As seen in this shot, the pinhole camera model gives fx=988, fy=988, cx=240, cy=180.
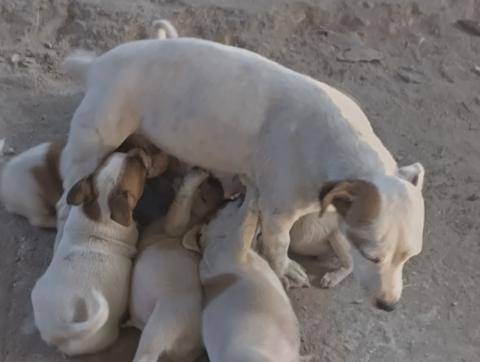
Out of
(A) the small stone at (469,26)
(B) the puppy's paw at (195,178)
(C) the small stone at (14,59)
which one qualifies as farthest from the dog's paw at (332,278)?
(A) the small stone at (469,26)

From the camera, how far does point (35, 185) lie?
11.8 ft

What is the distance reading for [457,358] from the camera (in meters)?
3.33

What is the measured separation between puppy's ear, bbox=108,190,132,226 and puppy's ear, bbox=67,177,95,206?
3.1 inches

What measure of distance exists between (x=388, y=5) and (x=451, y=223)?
146 cm

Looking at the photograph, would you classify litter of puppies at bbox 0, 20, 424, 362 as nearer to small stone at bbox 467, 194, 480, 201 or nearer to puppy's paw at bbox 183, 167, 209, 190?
puppy's paw at bbox 183, 167, 209, 190

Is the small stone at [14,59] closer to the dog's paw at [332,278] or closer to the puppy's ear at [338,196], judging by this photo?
the dog's paw at [332,278]

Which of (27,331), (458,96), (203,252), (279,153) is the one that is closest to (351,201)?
(279,153)

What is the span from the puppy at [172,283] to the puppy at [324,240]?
1.03 feet

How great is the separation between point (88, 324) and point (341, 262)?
3.35 ft

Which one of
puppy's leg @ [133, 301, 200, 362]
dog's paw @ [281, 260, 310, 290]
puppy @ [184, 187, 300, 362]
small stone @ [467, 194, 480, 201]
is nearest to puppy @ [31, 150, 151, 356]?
puppy's leg @ [133, 301, 200, 362]

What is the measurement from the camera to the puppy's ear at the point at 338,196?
2.92 meters

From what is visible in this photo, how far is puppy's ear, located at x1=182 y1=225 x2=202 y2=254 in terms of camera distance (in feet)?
11.1

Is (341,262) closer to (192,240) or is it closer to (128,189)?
(192,240)

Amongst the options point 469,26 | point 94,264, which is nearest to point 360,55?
point 469,26
